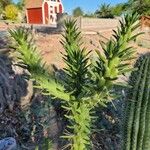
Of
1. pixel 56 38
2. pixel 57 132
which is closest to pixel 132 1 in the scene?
pixel 56 38

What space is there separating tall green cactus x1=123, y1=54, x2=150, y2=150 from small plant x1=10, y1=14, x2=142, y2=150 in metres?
1.32

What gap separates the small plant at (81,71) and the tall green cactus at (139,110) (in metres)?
1.32

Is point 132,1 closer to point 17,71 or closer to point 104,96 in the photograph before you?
point 17,71

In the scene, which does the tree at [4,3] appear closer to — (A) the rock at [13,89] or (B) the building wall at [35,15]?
(B) the building wall at [35,15]

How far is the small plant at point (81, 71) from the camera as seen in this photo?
5.37 feet

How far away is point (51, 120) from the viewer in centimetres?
588

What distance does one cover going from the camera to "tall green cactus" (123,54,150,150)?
3.15 metres

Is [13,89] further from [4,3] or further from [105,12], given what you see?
[4,3]

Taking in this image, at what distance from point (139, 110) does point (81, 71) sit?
4.93 ft

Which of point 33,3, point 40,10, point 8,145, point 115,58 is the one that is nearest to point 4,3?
point 40,10

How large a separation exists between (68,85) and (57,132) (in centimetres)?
385

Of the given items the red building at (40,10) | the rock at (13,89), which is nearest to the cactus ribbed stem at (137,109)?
the rock at (13,89)

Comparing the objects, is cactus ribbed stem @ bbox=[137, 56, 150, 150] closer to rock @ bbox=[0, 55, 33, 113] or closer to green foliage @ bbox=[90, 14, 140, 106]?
green foliage @ bbox=[90, 14, 140, 106]

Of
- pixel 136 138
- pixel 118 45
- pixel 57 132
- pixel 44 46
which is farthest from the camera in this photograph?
pixel 44 46
